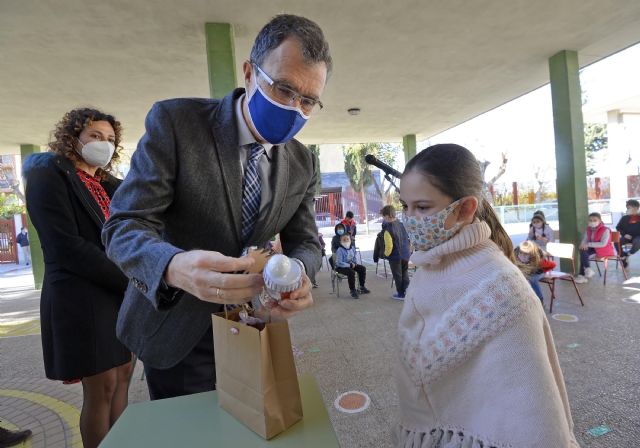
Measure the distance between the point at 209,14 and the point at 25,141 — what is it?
8696mm

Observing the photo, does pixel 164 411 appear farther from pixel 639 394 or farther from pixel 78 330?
pixel 639 394

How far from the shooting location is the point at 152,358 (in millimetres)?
1263

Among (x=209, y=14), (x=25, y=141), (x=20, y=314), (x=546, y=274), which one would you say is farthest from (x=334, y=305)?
(x=25, y=141)

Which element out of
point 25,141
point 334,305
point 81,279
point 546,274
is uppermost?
point 25,141

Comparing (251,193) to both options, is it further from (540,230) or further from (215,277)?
(540,230)

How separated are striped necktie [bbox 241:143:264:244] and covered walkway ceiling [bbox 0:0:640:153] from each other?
157 inches

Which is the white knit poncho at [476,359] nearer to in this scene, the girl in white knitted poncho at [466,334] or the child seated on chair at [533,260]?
the girl in white knitted poncho at [466,334]

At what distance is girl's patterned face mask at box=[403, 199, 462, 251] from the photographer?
4.93 feet

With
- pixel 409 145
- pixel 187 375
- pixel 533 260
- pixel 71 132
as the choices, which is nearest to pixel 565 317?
pixel 533 260

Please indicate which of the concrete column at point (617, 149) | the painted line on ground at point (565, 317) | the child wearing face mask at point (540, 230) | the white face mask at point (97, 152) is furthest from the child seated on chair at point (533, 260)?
the concrete column at point (617, 149)

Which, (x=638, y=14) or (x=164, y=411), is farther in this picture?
(x=638, y=14)

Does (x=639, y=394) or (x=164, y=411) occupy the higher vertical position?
(x=164, y=411)

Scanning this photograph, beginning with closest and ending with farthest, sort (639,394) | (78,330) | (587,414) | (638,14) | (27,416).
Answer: (78,330)
(587,414)
(639,394)
(27,416)
(638,14)

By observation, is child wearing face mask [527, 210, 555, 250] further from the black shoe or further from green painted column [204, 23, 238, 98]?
the black shoe
